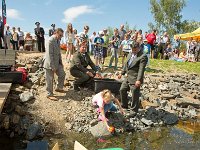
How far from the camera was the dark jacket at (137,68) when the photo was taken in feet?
29.9

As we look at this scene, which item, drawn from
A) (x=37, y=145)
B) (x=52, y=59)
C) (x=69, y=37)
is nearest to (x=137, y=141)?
(x=37, y=145)

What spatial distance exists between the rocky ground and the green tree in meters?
39.2

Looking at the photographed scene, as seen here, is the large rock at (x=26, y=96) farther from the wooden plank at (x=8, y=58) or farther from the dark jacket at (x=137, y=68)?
the dark jacket at (x=137, y=68)

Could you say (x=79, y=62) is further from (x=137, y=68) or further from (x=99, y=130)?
(x=99, y=130)

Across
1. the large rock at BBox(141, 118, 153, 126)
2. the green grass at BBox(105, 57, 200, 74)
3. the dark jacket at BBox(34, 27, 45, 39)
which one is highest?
the dark jacket at BBox(34, 27, 45, 39)

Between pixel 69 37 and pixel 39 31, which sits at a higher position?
pixel 39 31

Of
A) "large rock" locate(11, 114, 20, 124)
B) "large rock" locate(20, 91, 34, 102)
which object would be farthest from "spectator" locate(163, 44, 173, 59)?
"large rock" locate(11, 114, 20, 124)

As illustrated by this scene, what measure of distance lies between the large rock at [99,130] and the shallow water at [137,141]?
5.2 inches

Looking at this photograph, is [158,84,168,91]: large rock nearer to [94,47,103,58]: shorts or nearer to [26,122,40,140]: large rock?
[94,47,103,58]: shorts

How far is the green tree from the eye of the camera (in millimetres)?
50125

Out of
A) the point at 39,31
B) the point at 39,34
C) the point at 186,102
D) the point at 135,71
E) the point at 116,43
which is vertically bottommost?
the point at 186,102

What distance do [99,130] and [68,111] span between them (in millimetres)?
1524

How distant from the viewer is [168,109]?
1130 centimetres

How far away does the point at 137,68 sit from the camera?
371 inches
